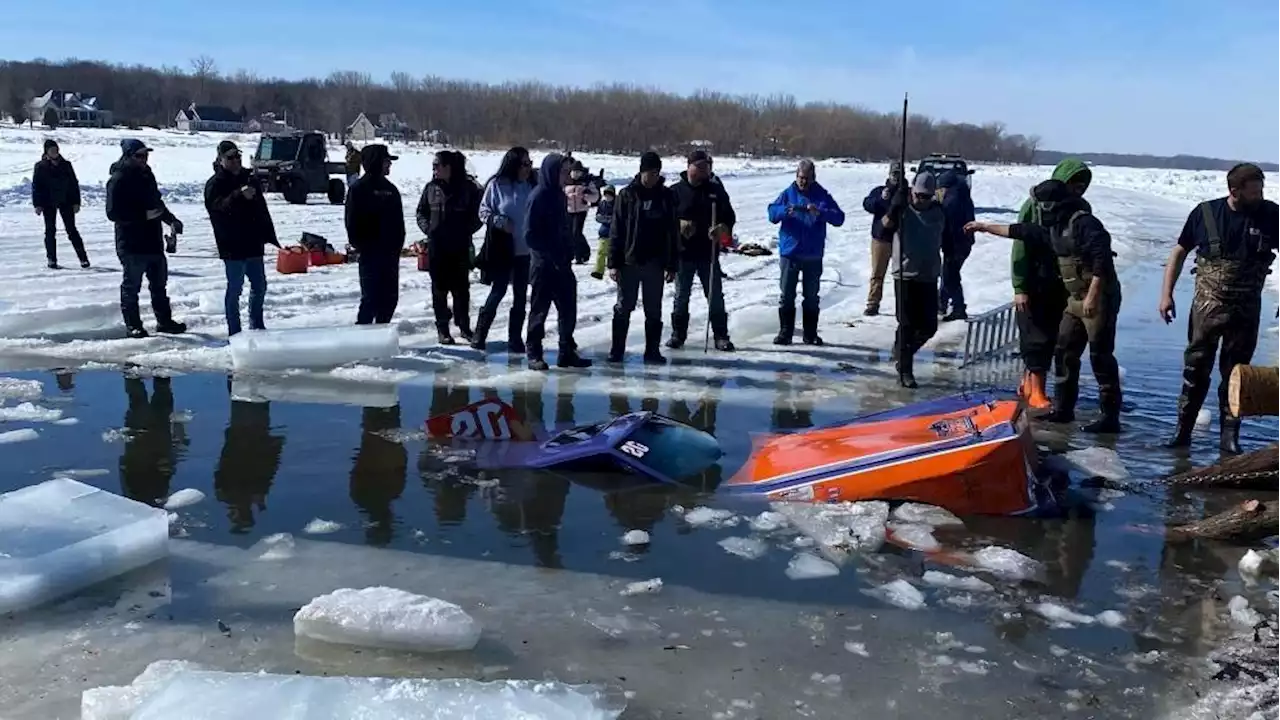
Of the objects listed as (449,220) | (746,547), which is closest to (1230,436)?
(746,547)

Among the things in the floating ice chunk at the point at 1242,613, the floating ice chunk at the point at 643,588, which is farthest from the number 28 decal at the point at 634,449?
the floating ice chunk at the point at 1242,613

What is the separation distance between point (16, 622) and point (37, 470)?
2235 mm

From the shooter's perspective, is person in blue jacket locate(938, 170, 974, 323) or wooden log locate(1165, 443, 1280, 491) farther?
person in blue jacket locate(938, 170, 974, 323)

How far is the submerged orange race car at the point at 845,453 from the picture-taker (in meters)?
5.70

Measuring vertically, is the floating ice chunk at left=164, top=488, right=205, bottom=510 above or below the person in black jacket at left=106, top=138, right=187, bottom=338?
below

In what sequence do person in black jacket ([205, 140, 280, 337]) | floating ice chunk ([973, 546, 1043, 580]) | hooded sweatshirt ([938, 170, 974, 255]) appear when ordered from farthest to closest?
hooded sweatshirt ([938, 170, 974, 255]), person in black jacket ([205, 140, 280, 337]), floating ice chunk ([973, 546, 1043, 580])

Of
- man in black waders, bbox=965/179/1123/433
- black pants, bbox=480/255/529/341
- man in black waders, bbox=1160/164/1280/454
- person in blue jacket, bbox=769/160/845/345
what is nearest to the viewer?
man in black waders, bbox=1160/164/1280/454

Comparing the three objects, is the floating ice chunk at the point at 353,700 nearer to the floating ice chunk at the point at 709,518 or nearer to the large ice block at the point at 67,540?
the large ice block at the point at 67,540

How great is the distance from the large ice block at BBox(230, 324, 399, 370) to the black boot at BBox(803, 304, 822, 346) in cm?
405

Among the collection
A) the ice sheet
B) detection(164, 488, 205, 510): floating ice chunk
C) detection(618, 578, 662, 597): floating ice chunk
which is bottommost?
detection(618, 578, 662, 597): floating ice chunk

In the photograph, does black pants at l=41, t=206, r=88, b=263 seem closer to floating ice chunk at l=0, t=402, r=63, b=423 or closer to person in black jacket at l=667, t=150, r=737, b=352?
floating ice chunk at l=0, t=402, r=63, b=423

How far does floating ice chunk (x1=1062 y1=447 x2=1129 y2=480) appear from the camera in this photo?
663cm

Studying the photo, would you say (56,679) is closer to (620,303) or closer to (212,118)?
(620,303)

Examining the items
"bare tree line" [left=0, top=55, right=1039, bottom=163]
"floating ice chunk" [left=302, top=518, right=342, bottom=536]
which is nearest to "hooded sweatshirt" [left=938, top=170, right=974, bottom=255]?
"floating ice chunk" [left=302, top=518, right=342, bottom=536]
